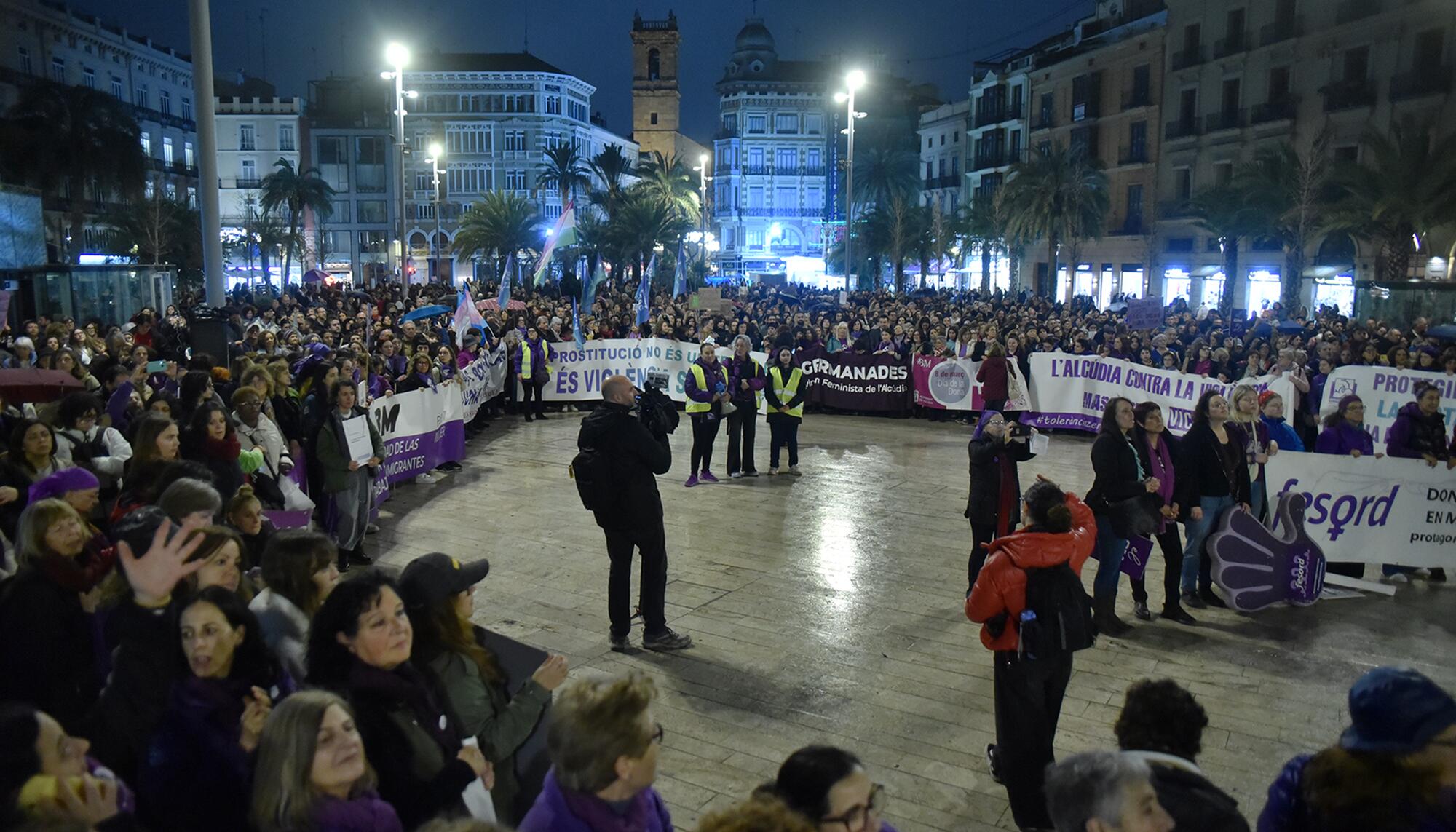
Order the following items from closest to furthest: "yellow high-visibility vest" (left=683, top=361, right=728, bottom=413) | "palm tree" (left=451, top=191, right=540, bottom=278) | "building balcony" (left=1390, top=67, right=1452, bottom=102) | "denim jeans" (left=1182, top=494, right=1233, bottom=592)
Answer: "denim jeans" (left=1182, top=494, right=1233, bottom=592), "yellow high-visibility vest" (left=683, top=361, right=728, bottom=413), "building balcony" (left=1390, top=67, right=1452, bottom=102), "palm tree" (left=451, top=191, right=540, bottom=278)

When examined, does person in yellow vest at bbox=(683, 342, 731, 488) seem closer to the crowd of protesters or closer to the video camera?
the video camera

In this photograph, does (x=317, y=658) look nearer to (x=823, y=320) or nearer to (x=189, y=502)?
(x=189, y=502)

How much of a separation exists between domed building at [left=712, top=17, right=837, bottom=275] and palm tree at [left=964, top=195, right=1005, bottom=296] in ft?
131

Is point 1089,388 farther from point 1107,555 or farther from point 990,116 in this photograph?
point 990,116

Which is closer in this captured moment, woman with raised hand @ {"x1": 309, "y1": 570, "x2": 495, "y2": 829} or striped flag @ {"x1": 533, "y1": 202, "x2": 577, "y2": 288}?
woman with raised hand @ {"x1": 309, "y1": 570, "x2": 495, "y2": 829}

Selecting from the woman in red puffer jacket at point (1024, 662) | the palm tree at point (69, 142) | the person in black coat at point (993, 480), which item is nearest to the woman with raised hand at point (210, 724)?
the woman in red puffer jacket at point (1024, 662)

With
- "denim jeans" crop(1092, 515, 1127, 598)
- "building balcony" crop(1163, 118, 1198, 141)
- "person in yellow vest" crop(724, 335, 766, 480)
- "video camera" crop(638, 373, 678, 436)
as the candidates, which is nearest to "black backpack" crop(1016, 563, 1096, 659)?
"denim jeans" crop(1092, 515, 1127, 598)

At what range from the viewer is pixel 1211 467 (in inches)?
318

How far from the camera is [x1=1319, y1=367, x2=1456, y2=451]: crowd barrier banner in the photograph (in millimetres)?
12867

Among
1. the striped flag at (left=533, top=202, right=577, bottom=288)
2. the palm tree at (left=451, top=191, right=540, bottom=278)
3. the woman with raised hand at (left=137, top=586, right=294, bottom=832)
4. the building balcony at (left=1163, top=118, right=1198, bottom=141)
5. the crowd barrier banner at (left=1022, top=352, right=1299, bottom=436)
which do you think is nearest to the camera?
the woman with raised hand at (left=137, top=586, right=294, bottom=832)

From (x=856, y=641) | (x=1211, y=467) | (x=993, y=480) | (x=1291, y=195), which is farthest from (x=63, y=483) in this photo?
(x=1291, y=195)

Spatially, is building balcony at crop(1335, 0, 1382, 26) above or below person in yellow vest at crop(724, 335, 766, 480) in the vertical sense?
above

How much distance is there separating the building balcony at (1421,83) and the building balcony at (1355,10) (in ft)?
8.89

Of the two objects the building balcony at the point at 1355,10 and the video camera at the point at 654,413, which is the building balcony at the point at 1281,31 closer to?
the building balcony at the point at 1355,10
